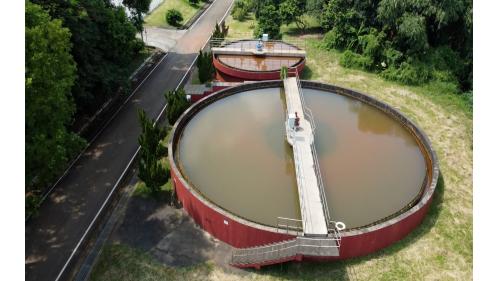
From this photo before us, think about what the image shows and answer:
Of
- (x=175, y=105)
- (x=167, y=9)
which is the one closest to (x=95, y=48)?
Result: (x=175, y=105)

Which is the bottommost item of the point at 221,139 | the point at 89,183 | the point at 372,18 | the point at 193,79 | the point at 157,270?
the point at 157,270

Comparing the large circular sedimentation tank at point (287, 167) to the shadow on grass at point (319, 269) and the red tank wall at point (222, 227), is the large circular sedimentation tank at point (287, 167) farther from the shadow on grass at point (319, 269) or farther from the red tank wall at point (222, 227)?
the shadow on grass at point (319, 269)

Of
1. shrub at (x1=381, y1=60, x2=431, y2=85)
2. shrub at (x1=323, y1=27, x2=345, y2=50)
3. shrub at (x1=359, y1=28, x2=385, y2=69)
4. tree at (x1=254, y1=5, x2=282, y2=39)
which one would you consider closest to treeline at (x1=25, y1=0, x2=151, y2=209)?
tree at (x1=254, y1=5, x2=282, y2=39)

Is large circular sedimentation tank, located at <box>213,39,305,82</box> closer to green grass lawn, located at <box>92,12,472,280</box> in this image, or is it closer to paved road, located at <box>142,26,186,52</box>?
paved road, located at <box>142,26,186,52</box>

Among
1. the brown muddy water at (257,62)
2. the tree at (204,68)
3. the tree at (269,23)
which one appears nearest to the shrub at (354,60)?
the brown muddy water at (257,62)

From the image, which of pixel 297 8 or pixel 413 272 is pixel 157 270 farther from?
pixel 297 8

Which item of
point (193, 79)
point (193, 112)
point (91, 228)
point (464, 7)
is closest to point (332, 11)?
point (464, 7)
